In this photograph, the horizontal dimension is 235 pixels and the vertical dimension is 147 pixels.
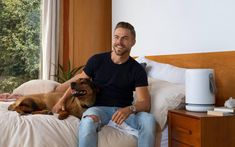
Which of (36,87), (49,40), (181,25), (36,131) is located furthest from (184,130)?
A: (49,40)

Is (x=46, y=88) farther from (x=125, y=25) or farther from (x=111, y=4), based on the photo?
(x=111, y=4)

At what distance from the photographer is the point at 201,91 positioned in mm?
2145

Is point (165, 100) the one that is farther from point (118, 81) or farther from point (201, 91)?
point (118, 81)

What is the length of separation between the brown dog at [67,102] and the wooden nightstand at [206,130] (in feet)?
2.23

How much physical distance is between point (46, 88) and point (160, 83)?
1391 mm

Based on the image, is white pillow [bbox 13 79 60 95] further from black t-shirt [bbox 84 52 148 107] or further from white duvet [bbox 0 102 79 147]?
white duvet [bbox 0 102 79 147]

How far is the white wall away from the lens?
244cm

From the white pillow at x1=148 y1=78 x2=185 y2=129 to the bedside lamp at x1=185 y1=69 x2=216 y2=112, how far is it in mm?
130

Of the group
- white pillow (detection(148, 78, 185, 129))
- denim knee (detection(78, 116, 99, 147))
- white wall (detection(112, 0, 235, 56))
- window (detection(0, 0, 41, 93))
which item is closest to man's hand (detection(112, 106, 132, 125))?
denim knee (detection(78, 116, 99, 147))

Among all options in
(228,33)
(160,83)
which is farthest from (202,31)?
(160,83)

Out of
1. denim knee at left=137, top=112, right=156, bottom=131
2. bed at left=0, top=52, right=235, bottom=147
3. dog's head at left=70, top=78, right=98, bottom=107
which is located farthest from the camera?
dog's head at left=70, top=78, right=98, bottom=107

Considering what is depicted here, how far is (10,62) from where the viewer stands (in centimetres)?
464

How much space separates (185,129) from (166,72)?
0.81m

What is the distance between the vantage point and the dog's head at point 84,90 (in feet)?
7.73
